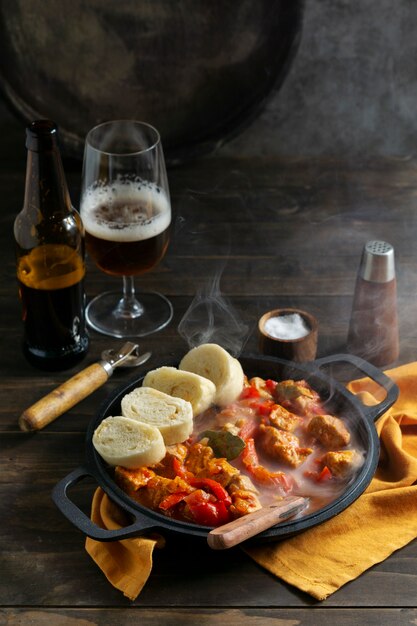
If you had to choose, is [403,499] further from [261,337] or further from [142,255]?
[142,255]

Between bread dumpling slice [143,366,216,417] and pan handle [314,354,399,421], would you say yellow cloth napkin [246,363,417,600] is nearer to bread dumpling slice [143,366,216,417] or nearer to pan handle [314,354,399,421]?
pan handle [314,354,399,421]

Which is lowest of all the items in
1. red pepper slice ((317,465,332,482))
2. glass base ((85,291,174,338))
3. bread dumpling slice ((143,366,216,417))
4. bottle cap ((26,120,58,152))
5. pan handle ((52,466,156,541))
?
glass base ((85,291,174,338))

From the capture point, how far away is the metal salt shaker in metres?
2.54

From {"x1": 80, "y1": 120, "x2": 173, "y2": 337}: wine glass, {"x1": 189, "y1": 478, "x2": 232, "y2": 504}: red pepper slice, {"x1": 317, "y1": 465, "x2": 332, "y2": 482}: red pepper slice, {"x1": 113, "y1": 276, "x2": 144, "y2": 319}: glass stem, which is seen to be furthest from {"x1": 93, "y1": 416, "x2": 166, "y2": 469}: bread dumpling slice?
{"x1": 113, "y1": 276, "x2": 144, "y2": 319}: glass stem

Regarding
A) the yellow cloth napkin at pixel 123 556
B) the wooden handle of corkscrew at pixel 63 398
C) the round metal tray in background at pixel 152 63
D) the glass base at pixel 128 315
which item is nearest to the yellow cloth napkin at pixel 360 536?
the yellow cloth napkin at pixel 123 556

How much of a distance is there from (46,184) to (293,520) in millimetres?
1064

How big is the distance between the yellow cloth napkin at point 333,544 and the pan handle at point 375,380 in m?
0.10

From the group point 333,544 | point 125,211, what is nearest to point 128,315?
point 125,211

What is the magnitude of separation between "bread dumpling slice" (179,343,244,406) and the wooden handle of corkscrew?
27 centimetres

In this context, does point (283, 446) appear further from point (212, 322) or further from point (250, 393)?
point (212, 322)

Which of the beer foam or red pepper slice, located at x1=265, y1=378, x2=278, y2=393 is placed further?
the beer foam

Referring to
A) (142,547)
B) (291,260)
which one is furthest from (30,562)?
(291,260)

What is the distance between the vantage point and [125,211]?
2590mm

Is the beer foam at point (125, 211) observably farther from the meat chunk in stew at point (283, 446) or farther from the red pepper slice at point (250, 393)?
the meat chunk in stew at point (283, 446)
